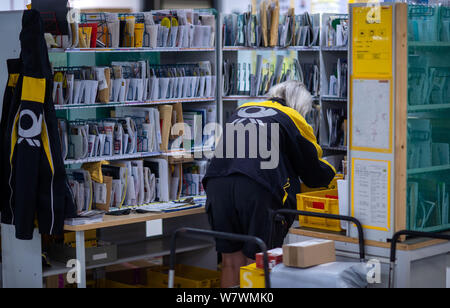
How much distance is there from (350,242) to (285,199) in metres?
1.26

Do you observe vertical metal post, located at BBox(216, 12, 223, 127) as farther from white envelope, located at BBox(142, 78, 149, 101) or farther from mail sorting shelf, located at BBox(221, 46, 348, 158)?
white envelope, located at BBox(142, 78, 149, 101)

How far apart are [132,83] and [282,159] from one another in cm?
156

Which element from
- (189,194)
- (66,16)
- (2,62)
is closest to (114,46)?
(66,16)

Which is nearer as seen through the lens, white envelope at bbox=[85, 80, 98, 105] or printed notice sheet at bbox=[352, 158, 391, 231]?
printed notice sheet at bbox=[352, 158, 391, 231]

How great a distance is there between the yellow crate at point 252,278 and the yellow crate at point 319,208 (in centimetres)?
61

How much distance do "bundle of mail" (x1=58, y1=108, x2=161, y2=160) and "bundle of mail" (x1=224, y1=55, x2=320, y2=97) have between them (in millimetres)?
925

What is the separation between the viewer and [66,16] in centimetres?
546

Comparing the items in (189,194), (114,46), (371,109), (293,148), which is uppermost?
(114,46)

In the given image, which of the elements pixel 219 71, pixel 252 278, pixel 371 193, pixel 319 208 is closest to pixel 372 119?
pixel 371 193

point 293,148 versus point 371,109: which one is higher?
point 371,109

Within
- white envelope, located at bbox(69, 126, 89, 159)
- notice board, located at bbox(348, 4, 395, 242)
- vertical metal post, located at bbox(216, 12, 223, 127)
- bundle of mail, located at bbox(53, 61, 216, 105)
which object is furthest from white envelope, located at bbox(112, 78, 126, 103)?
notice board, located at bbox(348, 4, 395, 242)

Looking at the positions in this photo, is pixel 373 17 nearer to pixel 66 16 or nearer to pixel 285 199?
pixel 285 199

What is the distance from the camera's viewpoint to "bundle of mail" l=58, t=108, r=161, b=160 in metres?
5.64

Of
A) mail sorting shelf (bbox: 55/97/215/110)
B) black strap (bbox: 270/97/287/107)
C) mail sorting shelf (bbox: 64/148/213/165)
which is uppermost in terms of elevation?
black strap (bbox: 270/97/287/107)
